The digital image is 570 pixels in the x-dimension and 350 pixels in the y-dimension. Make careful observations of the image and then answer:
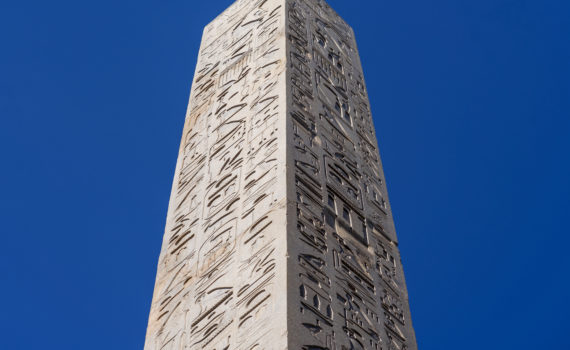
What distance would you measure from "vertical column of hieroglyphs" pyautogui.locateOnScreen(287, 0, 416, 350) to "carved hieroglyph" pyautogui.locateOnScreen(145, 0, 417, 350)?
0.01 metres

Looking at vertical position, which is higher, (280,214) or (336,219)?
(336,219)

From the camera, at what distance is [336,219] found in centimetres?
845

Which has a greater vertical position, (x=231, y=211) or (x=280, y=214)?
(x=231, y=211)

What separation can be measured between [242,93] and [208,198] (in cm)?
146

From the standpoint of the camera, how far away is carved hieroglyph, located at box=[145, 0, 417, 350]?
7387 mm

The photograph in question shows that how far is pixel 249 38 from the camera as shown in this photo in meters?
11.4

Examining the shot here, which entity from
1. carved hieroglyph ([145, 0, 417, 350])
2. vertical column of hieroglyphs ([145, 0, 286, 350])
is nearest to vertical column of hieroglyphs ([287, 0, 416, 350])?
carved hieroglyph ([145, 0, 417, 350])

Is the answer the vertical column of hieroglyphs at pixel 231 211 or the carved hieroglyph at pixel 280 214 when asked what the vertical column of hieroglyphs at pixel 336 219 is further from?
the vertical column of hieroglyphs at pixel 231 211

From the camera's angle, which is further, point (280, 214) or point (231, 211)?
point (231, 211)

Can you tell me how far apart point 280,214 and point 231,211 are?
727mm

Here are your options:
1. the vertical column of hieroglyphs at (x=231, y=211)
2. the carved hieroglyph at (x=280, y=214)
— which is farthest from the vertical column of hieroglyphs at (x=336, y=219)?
the vertical column of hieroglyphs at (x=231, y=211)

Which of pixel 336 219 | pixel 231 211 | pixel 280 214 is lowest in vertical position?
pixel 280 214

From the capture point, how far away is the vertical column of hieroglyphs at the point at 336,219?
24.2 ft

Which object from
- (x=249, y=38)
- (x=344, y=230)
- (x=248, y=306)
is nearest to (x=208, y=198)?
(x=344, y=230)
